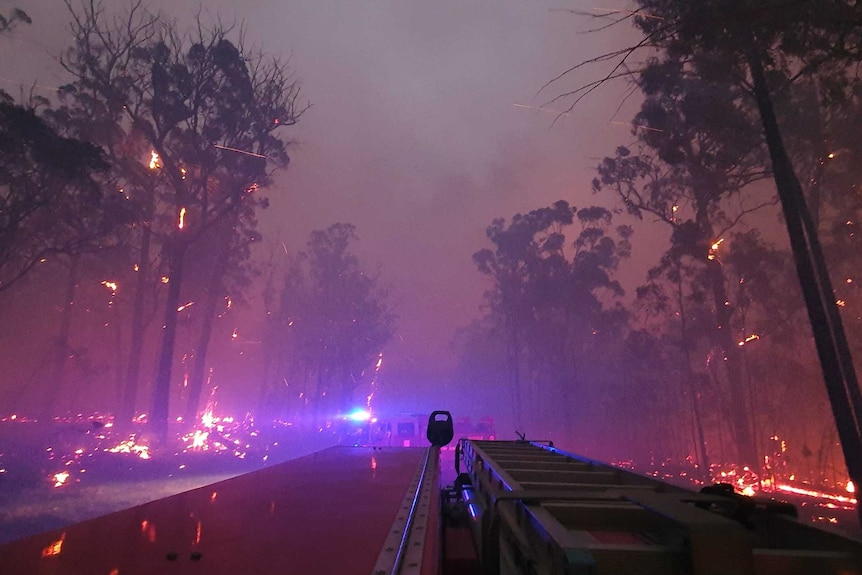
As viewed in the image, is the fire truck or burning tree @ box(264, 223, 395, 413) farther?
burning tree @ box(264, 223, 395, 413)

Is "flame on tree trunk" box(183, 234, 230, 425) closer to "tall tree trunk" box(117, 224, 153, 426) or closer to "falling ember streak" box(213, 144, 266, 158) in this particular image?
"tall tree trunk" box(117, 224, 153, 426)

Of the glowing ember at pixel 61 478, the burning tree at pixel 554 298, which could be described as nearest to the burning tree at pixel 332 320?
the burning tree at pixel 554 298

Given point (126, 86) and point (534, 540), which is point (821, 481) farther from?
point (126, 86)

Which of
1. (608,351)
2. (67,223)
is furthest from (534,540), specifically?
(608,351)

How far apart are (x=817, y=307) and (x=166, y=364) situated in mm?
25230

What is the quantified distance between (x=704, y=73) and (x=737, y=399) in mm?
15784

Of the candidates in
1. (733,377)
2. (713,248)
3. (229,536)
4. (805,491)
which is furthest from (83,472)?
(805,491)

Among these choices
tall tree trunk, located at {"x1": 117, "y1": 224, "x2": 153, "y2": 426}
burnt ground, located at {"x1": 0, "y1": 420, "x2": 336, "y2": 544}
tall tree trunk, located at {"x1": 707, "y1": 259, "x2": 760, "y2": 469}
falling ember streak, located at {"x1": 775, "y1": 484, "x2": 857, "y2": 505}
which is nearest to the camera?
burnt ground, located at {"x1": 0, "y1": 420, "x2": 336, "y2": 544}

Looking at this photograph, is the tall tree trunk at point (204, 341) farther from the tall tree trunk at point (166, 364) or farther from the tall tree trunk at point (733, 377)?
the tall tree trunk at point (733, 377)

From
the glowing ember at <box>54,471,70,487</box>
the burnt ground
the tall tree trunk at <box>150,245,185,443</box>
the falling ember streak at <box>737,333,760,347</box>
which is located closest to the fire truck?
the burnt ground

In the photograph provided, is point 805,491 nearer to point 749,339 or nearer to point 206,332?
point 749,339

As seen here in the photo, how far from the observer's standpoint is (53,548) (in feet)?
8.00

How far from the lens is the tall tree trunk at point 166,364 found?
22922 mm

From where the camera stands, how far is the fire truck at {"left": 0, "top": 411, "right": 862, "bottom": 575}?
82.8 inches
